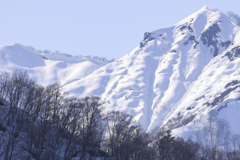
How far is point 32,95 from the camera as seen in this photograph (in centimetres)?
6488

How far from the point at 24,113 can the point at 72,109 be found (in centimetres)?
825

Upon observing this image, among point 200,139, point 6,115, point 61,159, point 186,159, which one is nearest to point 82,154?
point 61,159

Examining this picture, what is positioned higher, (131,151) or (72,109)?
(72,109)

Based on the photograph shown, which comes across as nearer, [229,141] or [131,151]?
[131,151]

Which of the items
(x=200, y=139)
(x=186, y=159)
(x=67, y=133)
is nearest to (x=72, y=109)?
(x=67, y=133)

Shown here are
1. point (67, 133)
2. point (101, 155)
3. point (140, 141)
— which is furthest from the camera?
point (140, 141)

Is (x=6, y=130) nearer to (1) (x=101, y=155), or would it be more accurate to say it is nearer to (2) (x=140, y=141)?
(1) (x=101, y=155)

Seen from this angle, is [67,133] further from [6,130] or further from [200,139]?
[200,139]

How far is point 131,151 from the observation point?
2886 inches

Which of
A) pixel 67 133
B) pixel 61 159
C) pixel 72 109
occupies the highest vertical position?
pixel 72 109

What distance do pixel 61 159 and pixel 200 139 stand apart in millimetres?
144591

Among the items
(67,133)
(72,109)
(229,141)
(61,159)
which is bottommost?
(61,159)

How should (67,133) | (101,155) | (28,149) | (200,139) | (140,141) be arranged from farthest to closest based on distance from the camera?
(200,139)
(140,141)
(101,155)
(67,133)
(28,149)

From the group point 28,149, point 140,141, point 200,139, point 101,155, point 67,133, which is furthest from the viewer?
point 200,139
